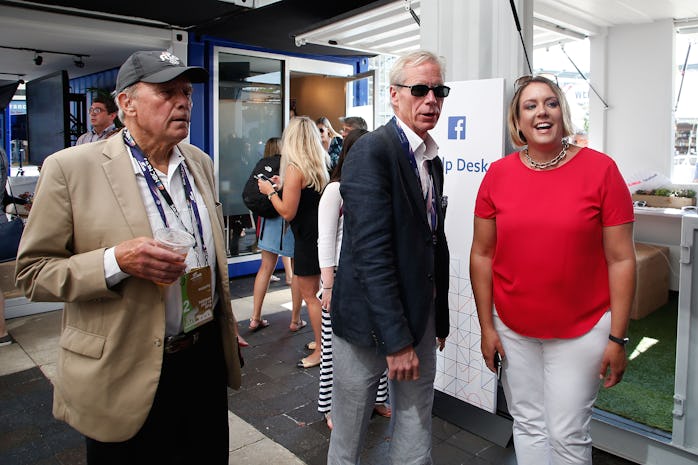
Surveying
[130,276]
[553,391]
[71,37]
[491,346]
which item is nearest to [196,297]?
[130,276]

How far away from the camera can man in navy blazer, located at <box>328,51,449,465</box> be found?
183 centimetres

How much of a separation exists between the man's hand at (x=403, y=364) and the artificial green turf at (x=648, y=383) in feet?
6.43

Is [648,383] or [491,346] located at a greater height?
[491,346]

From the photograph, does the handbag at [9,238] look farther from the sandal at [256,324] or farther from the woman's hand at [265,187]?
the woman's hand at [265,187]

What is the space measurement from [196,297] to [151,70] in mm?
740

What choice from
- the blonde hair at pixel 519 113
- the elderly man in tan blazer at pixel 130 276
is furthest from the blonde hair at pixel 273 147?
the elderly man in tan blazer at pixel 130 276

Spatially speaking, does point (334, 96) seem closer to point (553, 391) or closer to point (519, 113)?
point (519, 113)

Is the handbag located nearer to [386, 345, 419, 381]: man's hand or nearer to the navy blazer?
the navy blazer

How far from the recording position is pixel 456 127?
9.95 feet

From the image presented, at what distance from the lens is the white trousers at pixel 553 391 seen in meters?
2.01

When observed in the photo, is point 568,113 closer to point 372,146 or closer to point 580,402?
point 372,146

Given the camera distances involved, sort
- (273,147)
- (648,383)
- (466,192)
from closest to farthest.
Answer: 1. (466,192)
2. (648,383)
3. (273,147)

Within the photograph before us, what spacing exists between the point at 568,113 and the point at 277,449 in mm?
2311

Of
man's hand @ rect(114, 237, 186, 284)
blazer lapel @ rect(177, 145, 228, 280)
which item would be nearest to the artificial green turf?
blazer lapel @ rect(177, 145, 228, 280)
